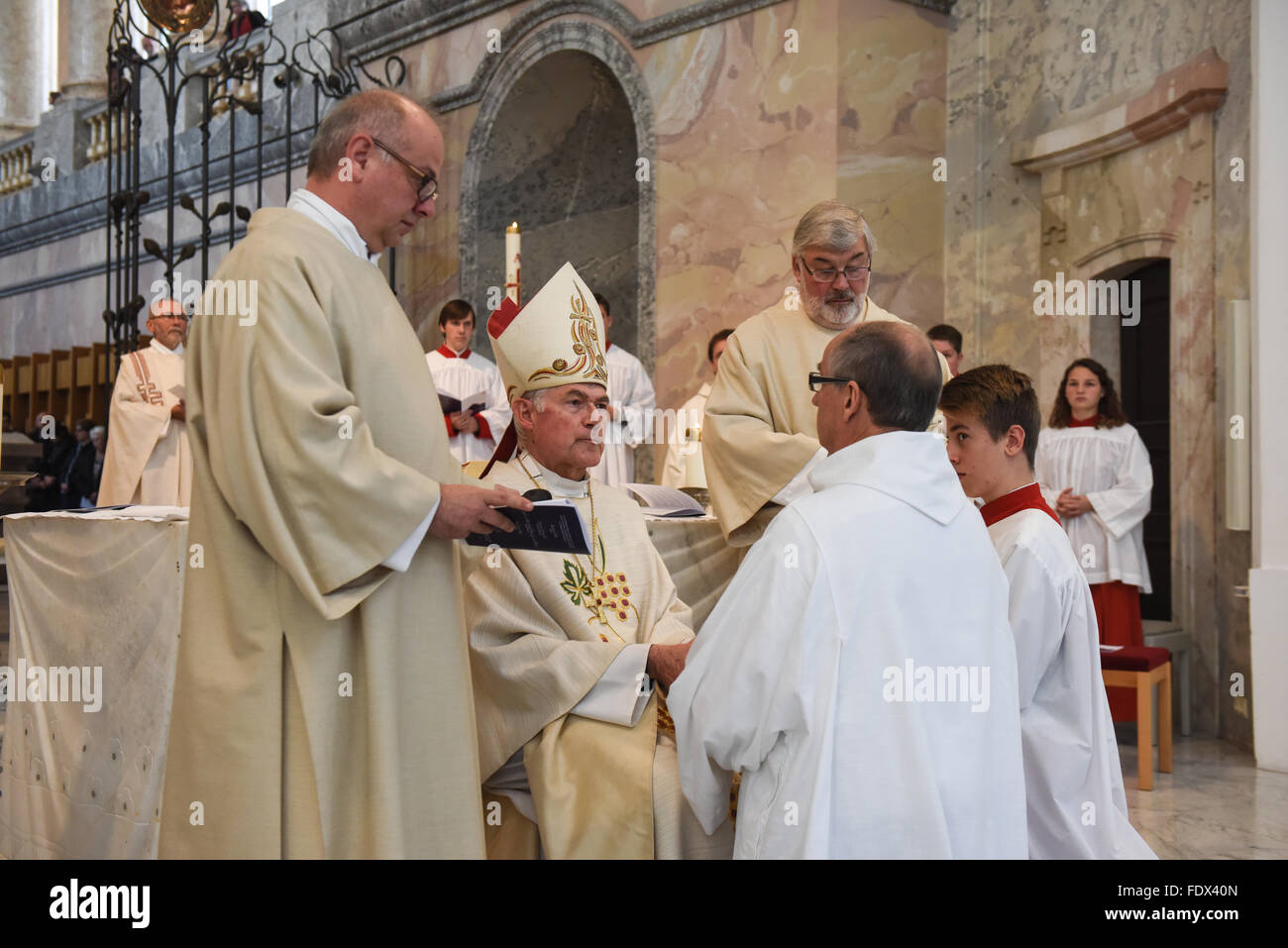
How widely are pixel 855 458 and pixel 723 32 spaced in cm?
634

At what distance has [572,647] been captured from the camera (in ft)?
9.60

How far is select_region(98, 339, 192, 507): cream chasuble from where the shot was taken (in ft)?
23.8

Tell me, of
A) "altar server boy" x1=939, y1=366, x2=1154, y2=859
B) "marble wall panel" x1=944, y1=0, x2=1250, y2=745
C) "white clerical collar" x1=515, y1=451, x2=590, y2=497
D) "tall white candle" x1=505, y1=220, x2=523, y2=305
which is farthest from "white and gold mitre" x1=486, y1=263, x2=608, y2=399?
"marble wall panel" x1=944, y1=0, x2=1250, y2=745

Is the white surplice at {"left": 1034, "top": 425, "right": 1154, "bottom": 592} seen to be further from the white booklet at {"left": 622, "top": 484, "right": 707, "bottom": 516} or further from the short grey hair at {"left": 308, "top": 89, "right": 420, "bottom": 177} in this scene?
the short grey hair at {"left": 308, "top": 89, "right": 420, "bottom": 177}

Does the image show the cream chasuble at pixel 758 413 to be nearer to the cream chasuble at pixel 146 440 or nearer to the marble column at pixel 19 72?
the cream chasuble at pixel 146 440

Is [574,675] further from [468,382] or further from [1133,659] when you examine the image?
[468,382]

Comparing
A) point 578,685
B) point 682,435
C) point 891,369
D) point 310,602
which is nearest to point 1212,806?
point 578,685

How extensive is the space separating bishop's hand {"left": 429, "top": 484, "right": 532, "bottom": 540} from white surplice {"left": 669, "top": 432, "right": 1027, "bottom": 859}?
0.46 metres

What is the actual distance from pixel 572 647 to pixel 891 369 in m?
1.05

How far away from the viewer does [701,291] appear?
8164 millimetres

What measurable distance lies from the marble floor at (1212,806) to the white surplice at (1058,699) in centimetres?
170

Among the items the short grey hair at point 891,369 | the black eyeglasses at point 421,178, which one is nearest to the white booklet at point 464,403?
the black eyeglasses at point 421,178
